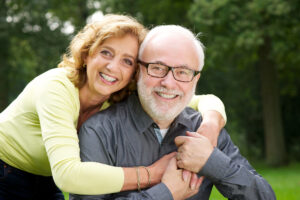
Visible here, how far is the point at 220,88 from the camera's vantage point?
21438 millimetres

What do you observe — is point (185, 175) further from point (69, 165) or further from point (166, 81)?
point (69, 165)

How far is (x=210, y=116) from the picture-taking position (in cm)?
298

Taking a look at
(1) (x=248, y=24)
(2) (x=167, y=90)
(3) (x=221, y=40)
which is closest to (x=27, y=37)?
(3) (x=221, y=40)

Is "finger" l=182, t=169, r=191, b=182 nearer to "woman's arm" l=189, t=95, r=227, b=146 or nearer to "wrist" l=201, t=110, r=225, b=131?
"woman's arm" l=189, t=95, r=227, b=146

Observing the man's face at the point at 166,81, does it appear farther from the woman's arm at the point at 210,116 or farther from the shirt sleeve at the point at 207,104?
the shirt sleeve at the point at 207,104

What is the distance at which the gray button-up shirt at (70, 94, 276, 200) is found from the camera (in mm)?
2547

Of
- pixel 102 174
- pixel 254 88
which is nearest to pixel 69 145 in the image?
pixel 102 174

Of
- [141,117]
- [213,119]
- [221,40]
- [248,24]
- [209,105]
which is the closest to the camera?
[141,117]

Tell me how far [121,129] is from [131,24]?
0.74 m

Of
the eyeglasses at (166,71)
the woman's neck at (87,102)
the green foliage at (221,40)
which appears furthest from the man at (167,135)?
the green foliage at (221,40)

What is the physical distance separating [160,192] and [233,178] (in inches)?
20.4

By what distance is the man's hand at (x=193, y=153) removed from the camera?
2570 mm

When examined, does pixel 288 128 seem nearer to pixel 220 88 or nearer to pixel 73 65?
pixel 220 88

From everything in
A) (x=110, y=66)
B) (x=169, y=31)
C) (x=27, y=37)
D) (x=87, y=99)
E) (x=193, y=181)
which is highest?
(x=169, y=31)
